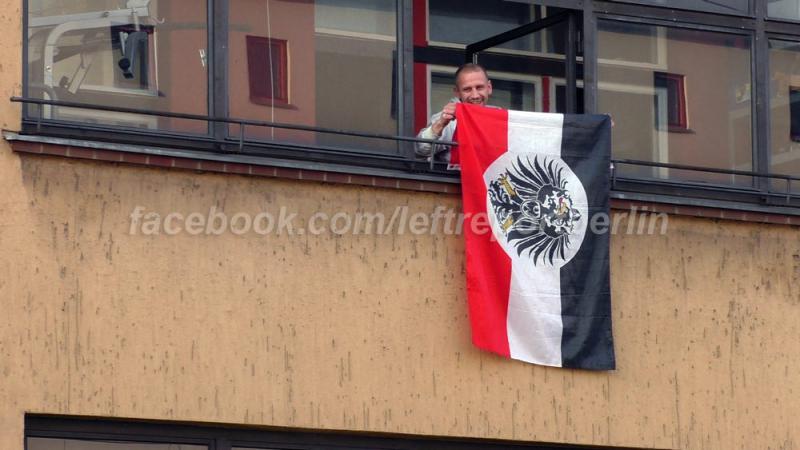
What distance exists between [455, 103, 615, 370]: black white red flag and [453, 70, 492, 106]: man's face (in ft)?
0.87

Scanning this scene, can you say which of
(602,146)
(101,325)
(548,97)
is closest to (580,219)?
(602,146)

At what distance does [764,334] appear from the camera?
10.6 metres

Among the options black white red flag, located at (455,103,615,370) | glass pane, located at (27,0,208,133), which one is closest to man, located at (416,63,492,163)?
black white red flag, located at (455,103,615,370)

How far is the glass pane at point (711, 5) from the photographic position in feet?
36.2

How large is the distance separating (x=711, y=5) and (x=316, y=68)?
267 centimetres

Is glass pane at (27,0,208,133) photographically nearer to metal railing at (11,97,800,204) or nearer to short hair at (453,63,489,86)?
metal railing at (11,97,800,204)

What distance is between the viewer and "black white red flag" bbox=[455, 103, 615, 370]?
10.1 m

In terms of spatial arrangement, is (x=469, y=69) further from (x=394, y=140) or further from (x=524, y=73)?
(x=524, y=73)

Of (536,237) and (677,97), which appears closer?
Answer: (536,237)

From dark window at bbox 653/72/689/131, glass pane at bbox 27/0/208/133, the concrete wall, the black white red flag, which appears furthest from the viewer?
dark window at bbox 653/72/689/131

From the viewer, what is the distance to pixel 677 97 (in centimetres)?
1102

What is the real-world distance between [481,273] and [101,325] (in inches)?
86.0

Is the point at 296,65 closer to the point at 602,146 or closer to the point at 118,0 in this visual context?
the point at 118,0

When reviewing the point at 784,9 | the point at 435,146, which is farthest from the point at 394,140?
the point at 784,9
